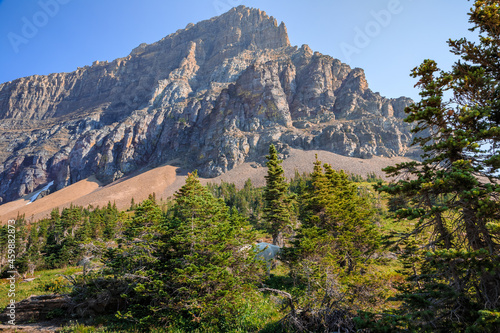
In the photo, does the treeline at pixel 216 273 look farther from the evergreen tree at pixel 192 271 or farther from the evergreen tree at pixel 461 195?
the evergreen tree at pixel 461 195

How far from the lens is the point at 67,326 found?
1277cm


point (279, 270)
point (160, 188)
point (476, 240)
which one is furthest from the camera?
point (160, 188)

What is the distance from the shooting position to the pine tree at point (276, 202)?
25047mm

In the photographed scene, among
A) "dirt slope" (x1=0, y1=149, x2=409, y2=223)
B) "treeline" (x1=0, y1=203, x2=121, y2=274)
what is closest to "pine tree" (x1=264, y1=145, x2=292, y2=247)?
"treeline" (x1=0, y1=203, x2=121, y2=274)

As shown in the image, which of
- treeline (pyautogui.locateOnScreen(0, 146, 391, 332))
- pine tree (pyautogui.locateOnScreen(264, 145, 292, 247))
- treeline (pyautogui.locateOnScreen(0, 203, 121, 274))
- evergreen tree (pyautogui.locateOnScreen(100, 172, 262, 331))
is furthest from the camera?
treeline (pyautogui.locateOnScreen(0, 203, 121, 274))

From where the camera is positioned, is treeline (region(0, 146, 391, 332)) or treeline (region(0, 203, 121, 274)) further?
treeline (region(0, 203, 121, 274))

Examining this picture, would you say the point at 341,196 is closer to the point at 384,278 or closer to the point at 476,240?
the point at 384,278

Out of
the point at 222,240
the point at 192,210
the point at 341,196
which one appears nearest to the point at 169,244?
the point at 192,210

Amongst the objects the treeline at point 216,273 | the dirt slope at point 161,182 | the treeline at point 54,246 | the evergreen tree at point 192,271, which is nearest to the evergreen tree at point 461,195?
the treeline at point 216,273

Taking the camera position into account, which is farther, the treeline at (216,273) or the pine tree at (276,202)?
the pine tree at (276,202)

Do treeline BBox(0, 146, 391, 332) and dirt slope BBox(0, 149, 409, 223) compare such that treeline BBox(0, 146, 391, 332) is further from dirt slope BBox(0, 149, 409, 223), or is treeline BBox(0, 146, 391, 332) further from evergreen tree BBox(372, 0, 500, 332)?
dirt slope BBox(0, 149, 409, 223)

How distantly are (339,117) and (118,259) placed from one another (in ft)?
684

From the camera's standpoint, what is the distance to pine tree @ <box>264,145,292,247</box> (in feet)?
82.2

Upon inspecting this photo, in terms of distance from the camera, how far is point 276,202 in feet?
83.8
